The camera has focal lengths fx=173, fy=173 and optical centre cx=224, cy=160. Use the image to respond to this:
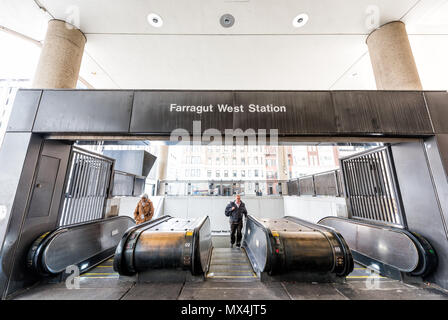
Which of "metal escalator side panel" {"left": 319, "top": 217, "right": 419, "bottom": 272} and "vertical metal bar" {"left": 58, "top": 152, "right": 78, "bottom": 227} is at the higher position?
"vertical metal bar" {"left": 58, "top": 152, "right": 78, "bottom": 227}

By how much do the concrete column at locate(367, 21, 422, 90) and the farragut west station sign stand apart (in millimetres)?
3767

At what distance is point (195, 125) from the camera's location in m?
3.38

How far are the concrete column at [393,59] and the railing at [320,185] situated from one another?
10.6 ft

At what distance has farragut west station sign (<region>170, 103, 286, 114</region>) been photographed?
11.3 feet

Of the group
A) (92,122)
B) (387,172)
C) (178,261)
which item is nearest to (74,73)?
(92,122)

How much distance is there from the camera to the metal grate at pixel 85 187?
4250 millimetres

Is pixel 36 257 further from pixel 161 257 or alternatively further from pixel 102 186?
pixel 102 186

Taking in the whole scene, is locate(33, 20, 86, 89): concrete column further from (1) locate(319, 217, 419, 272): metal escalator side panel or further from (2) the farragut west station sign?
(1) locate(319, 217, 419, 272): metal escalator side panel

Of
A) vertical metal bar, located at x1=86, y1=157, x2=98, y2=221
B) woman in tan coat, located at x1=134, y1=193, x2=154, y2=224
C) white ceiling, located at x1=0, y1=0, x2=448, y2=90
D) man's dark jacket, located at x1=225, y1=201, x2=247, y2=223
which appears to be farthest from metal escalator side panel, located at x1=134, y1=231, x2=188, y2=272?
white ceiling, located at x1=0, y1=0, x2=448, y2=90

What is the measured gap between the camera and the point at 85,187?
15.6ft

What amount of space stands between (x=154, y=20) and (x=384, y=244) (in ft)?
27.7

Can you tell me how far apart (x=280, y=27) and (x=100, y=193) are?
7.58 metres

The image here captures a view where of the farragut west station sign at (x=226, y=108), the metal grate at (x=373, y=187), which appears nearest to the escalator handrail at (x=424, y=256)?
the metal grate at (x=373, y=187)

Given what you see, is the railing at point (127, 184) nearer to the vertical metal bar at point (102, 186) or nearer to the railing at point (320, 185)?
the vertical metal bar at point (102, 186)
